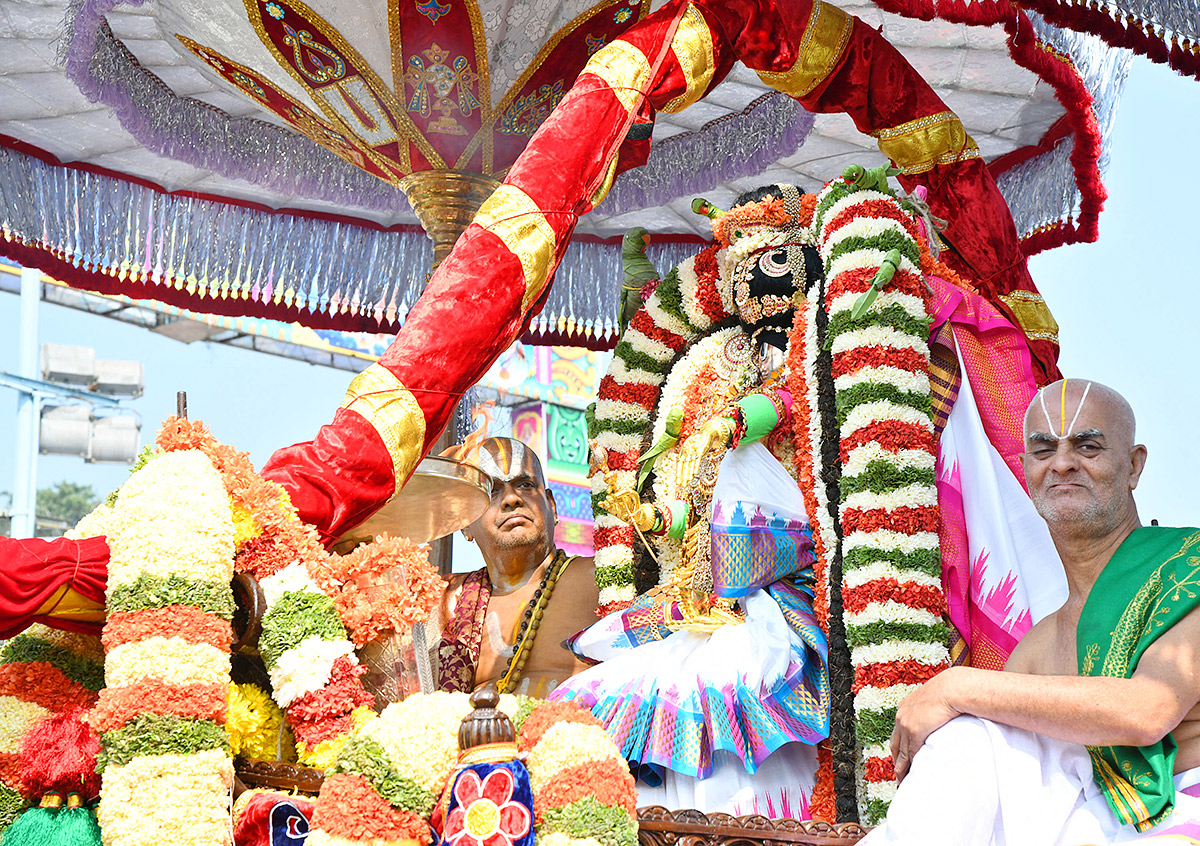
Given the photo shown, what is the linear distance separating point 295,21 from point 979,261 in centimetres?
233

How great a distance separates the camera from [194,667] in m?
2.37

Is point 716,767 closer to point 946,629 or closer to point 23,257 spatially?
point 946,629

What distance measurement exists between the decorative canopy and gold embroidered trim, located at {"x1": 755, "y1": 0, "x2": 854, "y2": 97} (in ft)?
1.08

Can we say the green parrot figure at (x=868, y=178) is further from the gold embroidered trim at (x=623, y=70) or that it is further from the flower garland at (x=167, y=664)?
the flower garland at (x=167, y=664)

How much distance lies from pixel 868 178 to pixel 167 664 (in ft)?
7.54

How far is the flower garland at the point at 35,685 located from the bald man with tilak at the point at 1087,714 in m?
1.66

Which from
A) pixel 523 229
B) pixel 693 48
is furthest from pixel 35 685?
pixel 693 48

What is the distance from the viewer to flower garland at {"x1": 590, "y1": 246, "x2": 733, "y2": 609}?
13.6 feet

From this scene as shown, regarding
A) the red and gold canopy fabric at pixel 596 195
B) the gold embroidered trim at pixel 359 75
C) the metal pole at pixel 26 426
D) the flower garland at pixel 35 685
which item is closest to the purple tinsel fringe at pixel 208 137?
the gold embroidered trim at pixel 359 75

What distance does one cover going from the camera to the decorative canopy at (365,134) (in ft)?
12.9

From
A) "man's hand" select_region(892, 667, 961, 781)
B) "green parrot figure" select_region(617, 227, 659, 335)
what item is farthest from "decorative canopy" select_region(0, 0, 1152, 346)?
"man's hand" select_region(892, 667, 961, 781)

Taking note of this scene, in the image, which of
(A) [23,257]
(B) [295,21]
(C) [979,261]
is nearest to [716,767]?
(C) [979,261]

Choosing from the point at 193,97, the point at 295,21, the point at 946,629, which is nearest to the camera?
the point at 946,629

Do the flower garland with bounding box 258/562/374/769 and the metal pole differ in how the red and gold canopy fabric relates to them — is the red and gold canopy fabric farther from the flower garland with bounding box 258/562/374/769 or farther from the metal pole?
the metal pole
